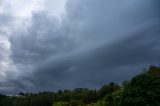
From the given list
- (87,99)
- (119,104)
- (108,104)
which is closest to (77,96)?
(87,99)

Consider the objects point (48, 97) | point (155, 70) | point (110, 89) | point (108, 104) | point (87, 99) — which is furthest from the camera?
point (48, 97)

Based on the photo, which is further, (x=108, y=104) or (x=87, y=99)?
(x=87, y=99)

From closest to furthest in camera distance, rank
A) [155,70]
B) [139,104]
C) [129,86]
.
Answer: [139,104]
[129,86]
[155,70]

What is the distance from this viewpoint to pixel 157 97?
182 ft

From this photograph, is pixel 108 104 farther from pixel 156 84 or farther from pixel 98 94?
pixel 98 94

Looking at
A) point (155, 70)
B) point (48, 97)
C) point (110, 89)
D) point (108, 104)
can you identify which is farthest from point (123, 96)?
point (48, 97)

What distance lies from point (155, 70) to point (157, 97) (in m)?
38.8

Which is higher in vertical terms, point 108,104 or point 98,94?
point 98,94

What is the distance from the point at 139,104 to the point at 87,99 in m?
107

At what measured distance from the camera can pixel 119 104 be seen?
58.1 meters

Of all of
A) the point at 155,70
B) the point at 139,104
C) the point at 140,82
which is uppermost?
the point at 155,70

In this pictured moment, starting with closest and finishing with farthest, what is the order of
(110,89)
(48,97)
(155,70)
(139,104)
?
(139,104) < (155,70) < (110,89) < (48,97)

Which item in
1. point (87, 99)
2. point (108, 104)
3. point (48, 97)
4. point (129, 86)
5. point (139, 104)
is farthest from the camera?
point (48, 97)

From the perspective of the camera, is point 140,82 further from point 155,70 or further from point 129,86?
point 155,70
